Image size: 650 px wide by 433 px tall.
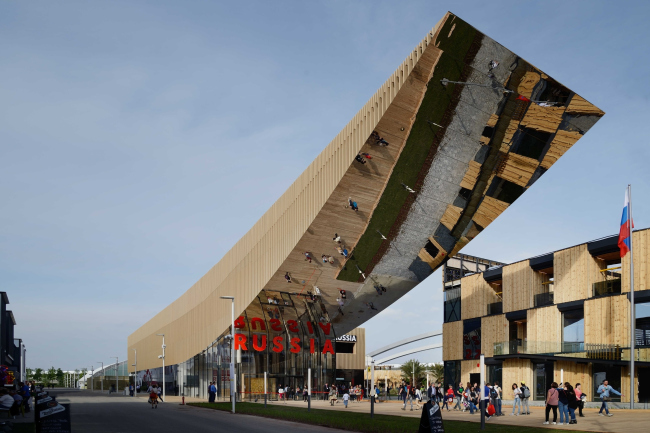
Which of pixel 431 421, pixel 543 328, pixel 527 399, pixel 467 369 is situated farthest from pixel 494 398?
pixel 467 369

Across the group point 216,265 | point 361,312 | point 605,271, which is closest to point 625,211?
point 605,271

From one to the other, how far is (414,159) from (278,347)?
24808mm

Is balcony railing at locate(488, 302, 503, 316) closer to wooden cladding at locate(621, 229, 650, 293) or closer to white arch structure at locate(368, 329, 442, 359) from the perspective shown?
wooden cladding at locate(621, 229, 650, 293)

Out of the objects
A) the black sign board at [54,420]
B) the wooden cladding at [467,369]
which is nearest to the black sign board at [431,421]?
the black sign board at [54,420]

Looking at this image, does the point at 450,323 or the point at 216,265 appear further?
the point at 216,265

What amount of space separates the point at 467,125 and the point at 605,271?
586 inches

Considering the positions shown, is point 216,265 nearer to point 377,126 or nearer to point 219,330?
point 219,330

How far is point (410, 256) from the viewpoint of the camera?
46.8 meters

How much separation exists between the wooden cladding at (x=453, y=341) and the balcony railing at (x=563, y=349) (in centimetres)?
1091

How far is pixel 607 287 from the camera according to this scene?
4134 cm

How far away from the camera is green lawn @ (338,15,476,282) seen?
102 feet

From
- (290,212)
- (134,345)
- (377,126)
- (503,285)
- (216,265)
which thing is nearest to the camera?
(377,126)

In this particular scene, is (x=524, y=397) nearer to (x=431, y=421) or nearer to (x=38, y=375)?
(x=431, y=421)

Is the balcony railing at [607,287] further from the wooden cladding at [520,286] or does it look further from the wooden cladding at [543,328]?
the wooden cladding at [520,286]
